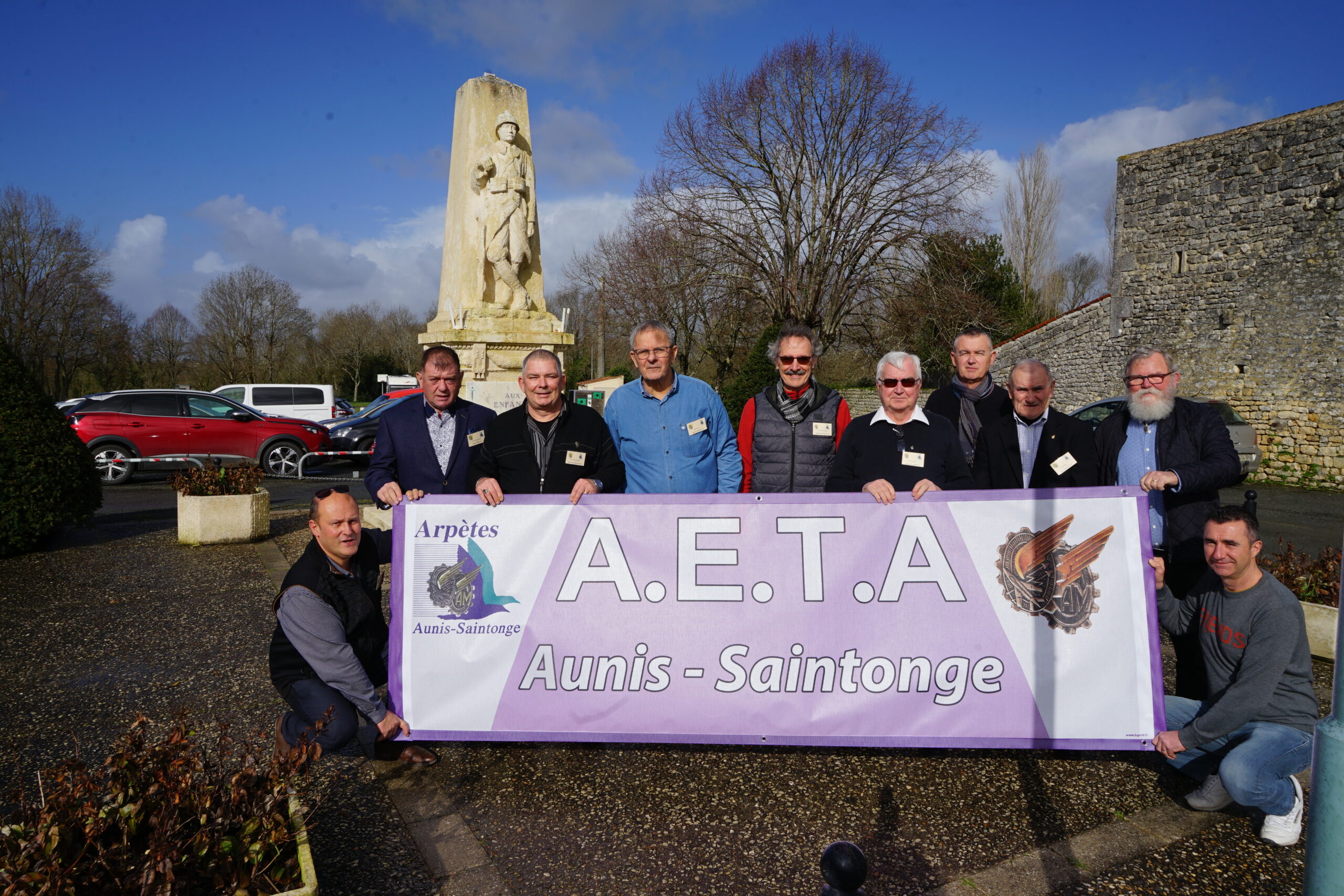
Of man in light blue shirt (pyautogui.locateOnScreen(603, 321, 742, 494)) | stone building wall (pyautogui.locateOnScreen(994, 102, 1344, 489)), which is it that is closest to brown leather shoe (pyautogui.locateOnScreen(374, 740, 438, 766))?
man in light blue shirt (pyautogui.locateOnScreen(603, 321, 742, 494))

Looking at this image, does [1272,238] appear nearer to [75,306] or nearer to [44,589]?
[44,589]

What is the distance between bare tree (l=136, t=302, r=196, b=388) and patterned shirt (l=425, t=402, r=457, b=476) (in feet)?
148

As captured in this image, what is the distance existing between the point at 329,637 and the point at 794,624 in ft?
6.45

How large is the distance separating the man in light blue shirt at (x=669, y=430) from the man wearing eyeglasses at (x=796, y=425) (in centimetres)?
23

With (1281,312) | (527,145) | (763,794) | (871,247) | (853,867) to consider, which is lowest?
(763,794)

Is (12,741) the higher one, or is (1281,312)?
(1281,312)

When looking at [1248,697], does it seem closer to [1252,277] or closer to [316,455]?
[316,455]

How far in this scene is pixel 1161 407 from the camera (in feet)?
13.1

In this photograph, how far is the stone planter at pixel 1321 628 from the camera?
16.5 ft

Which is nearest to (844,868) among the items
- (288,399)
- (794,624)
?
(794,624)

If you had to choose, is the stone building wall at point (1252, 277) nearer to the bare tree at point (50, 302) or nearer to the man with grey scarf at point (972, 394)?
the man with grey scarf at point (972, 394)

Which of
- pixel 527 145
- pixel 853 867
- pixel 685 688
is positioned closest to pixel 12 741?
pixel 685 688

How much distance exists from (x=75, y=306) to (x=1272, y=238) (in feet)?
145

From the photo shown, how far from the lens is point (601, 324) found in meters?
35.3
